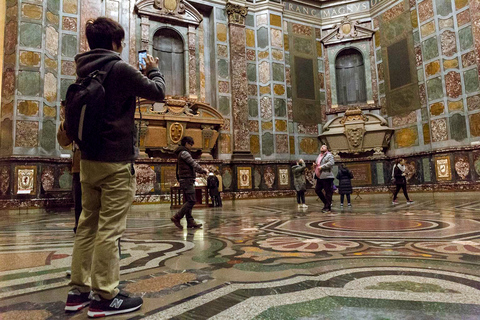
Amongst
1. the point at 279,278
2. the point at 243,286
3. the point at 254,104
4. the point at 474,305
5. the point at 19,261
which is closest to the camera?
the point at 474,305

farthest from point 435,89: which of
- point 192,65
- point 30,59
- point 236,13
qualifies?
point 30,59

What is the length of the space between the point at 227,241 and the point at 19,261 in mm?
1831

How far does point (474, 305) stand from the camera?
140cm

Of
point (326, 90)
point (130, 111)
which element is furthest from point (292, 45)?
point (130, 111)

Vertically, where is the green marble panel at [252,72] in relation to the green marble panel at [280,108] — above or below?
above

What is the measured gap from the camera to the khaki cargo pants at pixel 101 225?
1512 millimetres

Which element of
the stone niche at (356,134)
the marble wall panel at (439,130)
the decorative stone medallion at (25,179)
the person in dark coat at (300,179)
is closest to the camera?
the person in dark coat at (300,179)

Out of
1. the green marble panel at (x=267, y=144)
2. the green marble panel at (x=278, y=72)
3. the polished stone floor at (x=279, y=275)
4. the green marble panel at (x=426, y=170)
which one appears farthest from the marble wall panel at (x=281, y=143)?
the polished stone floor at (x=279, y=275)

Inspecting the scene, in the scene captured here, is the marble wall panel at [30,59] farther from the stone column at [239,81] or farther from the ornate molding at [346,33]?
the ornate molding at [346,33]

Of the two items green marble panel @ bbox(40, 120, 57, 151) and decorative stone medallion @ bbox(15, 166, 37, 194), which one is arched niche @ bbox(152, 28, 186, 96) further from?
decorative stone medallion @ bbox(15, 166, 37, 194)

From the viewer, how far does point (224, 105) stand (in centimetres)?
1255

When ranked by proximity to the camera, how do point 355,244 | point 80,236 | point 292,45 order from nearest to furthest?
point 80,236
point 355,244
point 292,45

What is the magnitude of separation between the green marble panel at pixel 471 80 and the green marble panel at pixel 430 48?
135 cm

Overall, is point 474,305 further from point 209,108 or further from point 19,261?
point 209,108
